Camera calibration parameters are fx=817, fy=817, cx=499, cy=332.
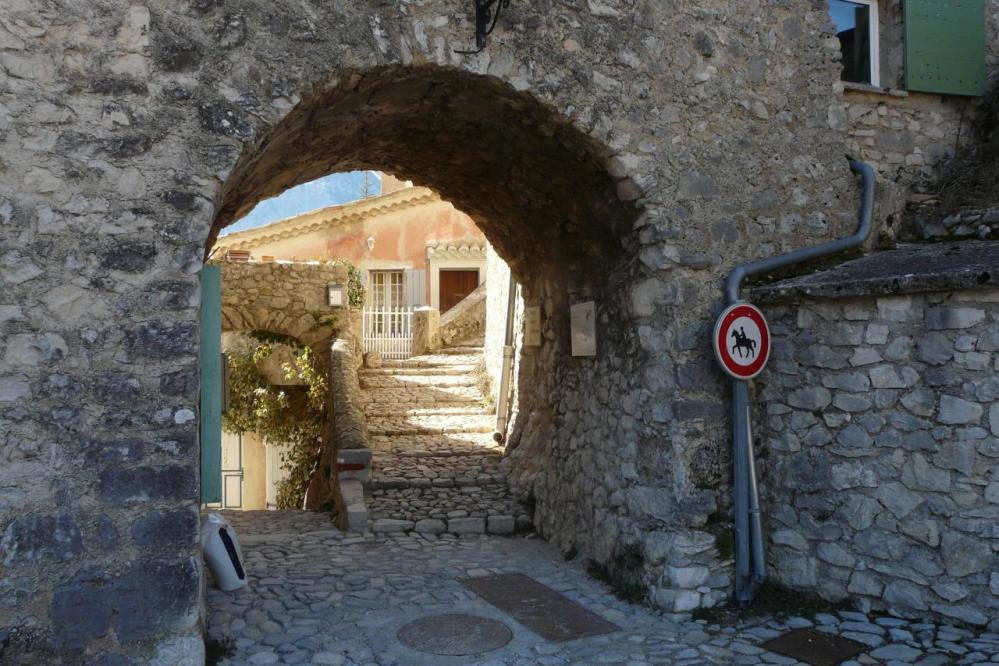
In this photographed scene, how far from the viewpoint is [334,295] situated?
503 inches

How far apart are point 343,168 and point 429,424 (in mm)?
4949

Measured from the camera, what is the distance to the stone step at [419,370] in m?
13.6

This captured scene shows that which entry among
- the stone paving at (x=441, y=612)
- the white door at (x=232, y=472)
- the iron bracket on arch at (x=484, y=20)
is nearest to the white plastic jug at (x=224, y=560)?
the stone paving at (x=441, y=612)

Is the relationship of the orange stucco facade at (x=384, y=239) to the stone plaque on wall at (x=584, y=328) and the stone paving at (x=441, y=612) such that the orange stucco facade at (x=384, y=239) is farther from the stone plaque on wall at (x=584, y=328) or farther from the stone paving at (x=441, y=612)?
the stone paving at (x=441, y=612)

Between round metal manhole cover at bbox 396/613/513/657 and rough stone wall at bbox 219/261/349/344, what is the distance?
8.70 meters

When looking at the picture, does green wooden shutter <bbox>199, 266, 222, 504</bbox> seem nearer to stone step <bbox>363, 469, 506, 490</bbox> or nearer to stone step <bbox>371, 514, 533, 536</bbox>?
stone step <bbox>371, 514, 533, 536</bbox>

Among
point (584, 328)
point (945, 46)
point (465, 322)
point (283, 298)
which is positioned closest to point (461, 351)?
point (465, 322)

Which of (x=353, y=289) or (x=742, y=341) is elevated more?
(x=353, y=289)

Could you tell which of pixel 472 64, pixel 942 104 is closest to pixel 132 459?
pixel 472 64

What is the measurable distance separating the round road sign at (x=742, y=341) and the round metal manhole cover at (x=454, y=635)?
1972 millimetres

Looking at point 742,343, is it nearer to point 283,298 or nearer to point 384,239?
point 283,298

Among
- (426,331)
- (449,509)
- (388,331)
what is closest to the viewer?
(449,509)

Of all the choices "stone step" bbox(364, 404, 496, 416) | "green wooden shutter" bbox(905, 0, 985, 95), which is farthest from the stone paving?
"stone step" bbox(364, 404, 496, 416)

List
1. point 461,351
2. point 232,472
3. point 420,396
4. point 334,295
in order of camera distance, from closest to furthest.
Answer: point 420,396, point 334,295, point 461,351, point 232,472
